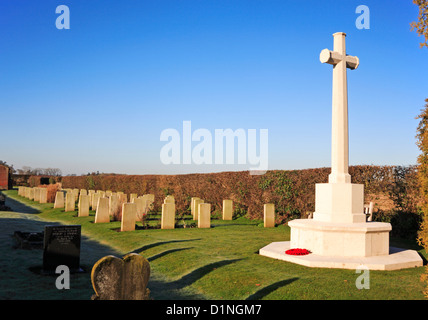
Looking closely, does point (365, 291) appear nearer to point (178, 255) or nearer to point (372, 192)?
point (178, 255)

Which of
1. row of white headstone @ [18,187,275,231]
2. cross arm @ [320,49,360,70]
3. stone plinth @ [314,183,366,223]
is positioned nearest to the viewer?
stone plinth @ [314,183,366,223]

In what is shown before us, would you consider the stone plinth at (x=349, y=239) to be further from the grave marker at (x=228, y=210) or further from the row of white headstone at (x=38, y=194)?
the row of white headstone at (x=38, y=194)

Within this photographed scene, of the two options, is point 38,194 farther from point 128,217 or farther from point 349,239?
point 349,239

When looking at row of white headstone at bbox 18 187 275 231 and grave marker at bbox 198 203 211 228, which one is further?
grave marker at bbox 198 203 211 228

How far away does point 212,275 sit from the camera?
24.2 feet

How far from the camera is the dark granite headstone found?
7.69 m

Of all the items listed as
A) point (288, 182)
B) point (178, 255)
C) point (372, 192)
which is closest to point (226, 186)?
point (288, 182)

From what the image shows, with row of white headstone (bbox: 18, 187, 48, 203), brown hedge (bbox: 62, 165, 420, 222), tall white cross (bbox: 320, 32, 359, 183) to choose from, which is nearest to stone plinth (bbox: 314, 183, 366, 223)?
tall white cross (bbox: 320, 32, 359, 183)

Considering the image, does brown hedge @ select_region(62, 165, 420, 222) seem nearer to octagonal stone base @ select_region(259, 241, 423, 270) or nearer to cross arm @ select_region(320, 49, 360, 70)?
octagonal stone base @ select_region(259, 241, 423, 270)

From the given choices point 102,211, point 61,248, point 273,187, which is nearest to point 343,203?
point 61,248

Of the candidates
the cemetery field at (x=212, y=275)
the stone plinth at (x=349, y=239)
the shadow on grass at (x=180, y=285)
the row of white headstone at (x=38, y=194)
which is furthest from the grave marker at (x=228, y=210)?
the row of white headstone at (x=38, y=194)

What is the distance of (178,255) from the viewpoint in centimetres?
911

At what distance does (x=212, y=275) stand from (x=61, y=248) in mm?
3364

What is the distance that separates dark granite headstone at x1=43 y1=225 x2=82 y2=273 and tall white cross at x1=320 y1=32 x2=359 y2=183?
6.62 m
